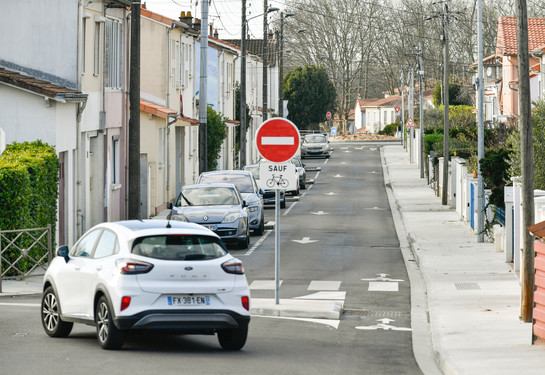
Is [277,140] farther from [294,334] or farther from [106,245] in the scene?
[106,245]

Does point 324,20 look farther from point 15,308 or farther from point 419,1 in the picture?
point 15,308

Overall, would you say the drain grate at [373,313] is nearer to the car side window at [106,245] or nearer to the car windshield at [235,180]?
the car side window at [106,245]

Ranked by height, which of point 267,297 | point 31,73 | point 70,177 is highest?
point 31,73

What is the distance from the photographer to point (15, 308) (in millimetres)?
16156

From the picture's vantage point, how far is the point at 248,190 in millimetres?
31000

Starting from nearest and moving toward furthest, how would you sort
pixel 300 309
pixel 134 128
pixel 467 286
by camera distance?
pixel 300 309
pixel 467 286
pixel 134 128

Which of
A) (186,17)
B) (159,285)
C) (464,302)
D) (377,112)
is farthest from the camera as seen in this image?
(377,112)

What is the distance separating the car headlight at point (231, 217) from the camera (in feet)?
85.6

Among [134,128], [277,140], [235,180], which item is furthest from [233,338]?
[235,180]

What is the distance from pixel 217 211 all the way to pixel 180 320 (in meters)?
14.8

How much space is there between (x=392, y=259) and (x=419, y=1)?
75.0 metres

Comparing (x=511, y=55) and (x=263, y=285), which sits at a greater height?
(x=511, y=55)

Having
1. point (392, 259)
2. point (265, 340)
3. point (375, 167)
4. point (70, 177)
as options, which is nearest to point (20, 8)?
point (70, 177)

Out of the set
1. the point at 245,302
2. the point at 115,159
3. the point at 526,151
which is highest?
the point at 115,159
